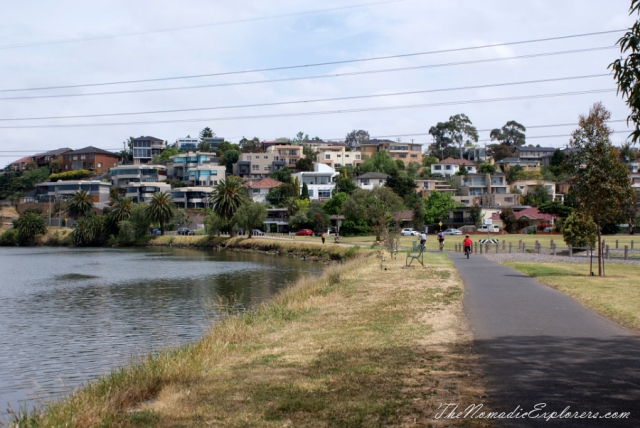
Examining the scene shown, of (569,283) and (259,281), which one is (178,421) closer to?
(569,283)

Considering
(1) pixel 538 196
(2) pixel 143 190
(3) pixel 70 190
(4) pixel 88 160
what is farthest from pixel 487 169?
(4) pixel 88 160

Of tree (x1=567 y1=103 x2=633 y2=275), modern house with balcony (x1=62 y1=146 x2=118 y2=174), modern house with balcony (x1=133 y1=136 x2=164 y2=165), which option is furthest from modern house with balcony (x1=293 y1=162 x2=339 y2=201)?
tree (x1=567 y1=103 x2=633 y2=275)

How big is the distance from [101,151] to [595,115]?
150 meters

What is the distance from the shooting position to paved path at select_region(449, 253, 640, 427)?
25.7ft

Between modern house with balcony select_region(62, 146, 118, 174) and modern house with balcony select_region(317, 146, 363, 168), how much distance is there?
5385 centimetres

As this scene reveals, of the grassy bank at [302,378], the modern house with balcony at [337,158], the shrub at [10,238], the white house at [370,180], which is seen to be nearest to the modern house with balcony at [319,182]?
the white house at [370,180]

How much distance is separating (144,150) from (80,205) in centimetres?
5267

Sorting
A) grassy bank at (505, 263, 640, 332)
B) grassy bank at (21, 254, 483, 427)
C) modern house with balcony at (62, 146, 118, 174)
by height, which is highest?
modern house with balcony at (62, 146, 118, 174)

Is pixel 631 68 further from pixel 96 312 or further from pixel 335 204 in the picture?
pixel 335 204

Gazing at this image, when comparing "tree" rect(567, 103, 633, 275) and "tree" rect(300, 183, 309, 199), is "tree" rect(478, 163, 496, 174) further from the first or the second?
"tree" rect(567, 103, 633, 275)

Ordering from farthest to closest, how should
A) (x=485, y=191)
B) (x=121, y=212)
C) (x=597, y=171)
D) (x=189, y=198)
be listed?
(x=189, y=198)
(x=485, y=191)
(x=121, y=212)
(x=597, y=171)

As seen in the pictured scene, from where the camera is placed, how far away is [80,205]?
11475 cm

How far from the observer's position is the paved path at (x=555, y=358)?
782 centimetres

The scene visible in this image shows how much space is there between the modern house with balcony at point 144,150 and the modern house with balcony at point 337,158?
46.4 m
